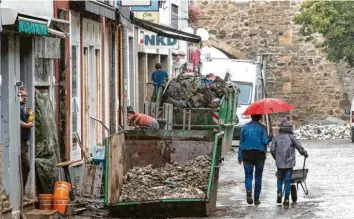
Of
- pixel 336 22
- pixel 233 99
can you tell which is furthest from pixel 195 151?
pixel 336 22

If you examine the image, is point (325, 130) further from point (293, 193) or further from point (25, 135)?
point (25, 135)

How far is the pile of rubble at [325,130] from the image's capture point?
44.4 m

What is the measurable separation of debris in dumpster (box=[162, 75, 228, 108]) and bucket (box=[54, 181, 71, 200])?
12.4m

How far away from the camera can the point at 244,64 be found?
4003 centimetres

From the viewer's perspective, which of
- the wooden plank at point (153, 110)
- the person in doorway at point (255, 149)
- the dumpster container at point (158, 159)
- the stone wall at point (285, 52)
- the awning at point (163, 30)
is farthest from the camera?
the stone wall at point (285, 52)

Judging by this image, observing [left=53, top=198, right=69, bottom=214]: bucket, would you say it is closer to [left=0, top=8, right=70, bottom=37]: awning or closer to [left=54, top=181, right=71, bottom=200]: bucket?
[left=54, top=181, right=71, bottom=200]: bucket

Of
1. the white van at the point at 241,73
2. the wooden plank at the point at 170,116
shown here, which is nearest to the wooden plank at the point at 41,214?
the wooden plank at the point at 170,116

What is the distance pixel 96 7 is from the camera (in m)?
22.2

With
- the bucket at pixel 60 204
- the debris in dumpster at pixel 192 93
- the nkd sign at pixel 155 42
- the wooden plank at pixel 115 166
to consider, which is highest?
the nkd sign at pixel 155 42

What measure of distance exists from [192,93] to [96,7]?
28.0 ft

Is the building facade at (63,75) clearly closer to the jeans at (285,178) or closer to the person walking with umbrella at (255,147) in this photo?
the person walking with umbrella at (255,147)

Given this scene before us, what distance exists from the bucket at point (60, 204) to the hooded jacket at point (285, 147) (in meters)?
3.63

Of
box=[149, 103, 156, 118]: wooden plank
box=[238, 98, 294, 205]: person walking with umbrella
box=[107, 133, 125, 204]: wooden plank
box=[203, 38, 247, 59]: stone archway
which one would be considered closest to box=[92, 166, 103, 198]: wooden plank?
box=[107, 133, 125, 204]: wooden plank

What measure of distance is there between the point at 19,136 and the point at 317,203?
5.20 meters
